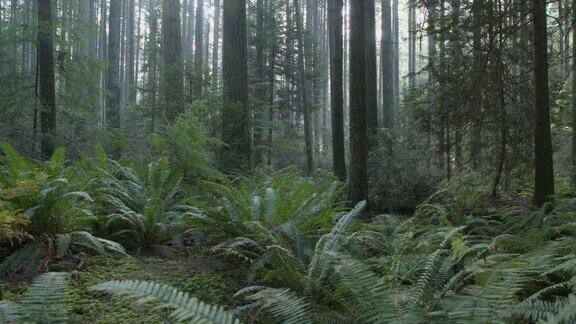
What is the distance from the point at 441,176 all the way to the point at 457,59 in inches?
108

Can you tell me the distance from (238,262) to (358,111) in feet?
12.8

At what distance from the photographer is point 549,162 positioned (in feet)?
19.5

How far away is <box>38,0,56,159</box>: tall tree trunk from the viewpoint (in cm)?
805

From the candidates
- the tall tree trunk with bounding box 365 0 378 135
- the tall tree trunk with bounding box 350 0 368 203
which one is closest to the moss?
the tall tree trunk with bounding box 350 0 368 203

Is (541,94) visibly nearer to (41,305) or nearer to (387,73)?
(41,305)

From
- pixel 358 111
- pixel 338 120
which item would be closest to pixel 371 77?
pixel 338 120

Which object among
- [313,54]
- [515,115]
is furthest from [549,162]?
[313,54]

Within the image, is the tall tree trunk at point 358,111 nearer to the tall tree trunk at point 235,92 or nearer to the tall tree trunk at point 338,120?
the tall tree trunk at point 235,92

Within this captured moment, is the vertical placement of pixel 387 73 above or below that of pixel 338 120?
above

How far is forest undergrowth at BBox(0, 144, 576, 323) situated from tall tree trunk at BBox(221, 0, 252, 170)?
3024 millimetres

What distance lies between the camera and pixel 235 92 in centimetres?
927

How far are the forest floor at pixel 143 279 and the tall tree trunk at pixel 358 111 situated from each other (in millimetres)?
3459

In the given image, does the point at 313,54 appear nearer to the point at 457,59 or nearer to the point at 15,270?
the point at 457,59

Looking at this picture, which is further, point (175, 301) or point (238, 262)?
point (238, 262)
